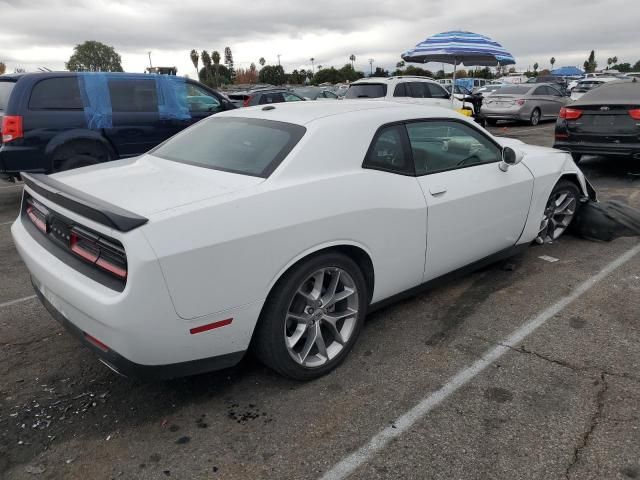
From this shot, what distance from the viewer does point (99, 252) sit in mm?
2389

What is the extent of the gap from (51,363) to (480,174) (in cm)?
314

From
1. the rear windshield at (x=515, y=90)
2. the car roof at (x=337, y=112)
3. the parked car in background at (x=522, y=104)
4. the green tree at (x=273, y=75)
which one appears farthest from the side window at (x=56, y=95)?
the green tree at (x=273, y=75)

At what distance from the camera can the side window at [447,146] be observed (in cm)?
342

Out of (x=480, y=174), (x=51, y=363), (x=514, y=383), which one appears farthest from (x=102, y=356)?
(x=480, y=174)

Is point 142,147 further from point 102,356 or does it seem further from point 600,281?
point 600,281

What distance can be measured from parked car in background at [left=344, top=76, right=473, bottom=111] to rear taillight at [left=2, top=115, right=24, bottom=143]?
773 cm

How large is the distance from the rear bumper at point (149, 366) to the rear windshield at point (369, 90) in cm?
1071

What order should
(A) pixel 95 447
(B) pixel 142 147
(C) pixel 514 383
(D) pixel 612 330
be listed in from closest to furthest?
(A) pixel 95 447, (C) pixel 514 383, (D) pixel 612 330, (B) pixel 142 147

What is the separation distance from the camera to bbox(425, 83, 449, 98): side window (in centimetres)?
1355

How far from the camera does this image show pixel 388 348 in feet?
10.7

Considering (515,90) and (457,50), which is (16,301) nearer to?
(457,50)

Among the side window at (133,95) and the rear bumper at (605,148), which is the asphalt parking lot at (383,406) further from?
the rear bumper at (605,148)

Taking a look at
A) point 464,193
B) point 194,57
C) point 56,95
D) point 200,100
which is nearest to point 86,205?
point 464,193

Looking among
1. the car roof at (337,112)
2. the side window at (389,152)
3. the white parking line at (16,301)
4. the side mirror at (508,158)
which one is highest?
the car roof at (337,112)
